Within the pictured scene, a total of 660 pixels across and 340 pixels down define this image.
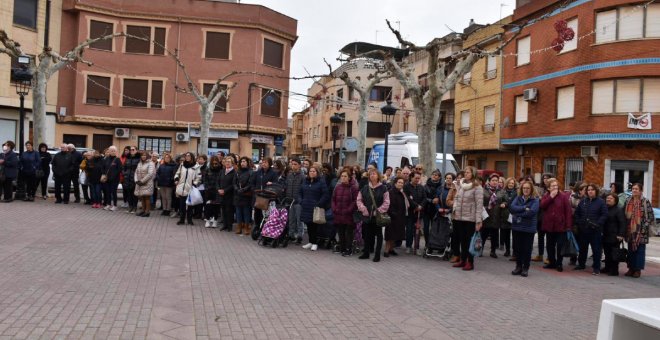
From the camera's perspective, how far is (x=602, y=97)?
78.9ft

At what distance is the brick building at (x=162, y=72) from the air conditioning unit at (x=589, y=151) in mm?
17962

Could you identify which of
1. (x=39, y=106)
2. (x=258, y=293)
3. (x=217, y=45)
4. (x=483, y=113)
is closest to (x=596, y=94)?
(x=483, y=113)

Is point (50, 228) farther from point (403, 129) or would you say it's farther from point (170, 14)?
point (403, 129)

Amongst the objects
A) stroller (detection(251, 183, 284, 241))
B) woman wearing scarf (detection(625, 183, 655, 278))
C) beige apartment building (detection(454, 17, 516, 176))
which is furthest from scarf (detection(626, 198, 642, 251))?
beige apartment building (detection(454, 17, 516, 176))

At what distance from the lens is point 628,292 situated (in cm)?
859

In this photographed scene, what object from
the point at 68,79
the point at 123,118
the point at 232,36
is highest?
the point at 232,36

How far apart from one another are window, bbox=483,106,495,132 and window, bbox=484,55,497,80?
1.84 meters

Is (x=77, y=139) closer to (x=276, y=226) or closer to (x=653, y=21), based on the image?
(x=276, y=226)

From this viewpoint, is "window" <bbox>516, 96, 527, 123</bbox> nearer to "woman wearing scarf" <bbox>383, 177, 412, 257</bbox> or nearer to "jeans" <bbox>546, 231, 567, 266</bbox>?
"jeans" <bbox>546, 231, 567, 266</bbox>

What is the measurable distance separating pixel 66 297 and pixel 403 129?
42.7m

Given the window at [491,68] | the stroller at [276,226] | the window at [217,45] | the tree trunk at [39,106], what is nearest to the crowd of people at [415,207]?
Answer: the stroller at [276,226]

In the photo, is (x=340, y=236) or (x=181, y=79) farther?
(x=181, y=79)

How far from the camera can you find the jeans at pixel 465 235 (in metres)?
9.68

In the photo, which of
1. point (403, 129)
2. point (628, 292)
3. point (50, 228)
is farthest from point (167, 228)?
point (403, 129)
